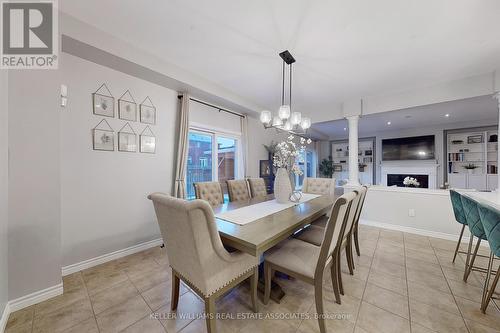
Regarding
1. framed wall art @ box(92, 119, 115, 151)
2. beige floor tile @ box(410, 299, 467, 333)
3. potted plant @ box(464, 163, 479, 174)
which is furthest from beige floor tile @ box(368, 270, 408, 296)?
potted plant @ box(464, 163, 479, 174)

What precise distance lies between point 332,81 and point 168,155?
113 inches

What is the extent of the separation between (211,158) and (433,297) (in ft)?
11.4

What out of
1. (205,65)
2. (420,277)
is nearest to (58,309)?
(205,65)

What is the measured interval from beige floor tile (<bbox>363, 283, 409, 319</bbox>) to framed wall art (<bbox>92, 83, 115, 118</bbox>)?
3.43 meters

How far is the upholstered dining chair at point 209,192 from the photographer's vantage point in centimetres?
243

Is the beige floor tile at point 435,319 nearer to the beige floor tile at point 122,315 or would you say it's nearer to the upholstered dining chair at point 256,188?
the upholstered dining chair at point 256,188

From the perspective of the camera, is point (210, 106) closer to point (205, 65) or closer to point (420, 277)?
point (205, 65)

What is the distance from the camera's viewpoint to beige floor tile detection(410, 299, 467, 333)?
1.41m

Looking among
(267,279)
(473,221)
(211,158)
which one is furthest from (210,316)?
(211,158)

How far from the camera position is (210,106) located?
3.64 meters

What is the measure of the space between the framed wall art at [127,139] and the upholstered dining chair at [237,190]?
1390 mm

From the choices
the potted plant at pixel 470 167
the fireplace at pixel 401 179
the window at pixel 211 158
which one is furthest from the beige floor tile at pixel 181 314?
the potted plant at pixel 470 167

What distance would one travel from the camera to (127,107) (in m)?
2.56

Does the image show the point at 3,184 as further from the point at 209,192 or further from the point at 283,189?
the point at 283,189
